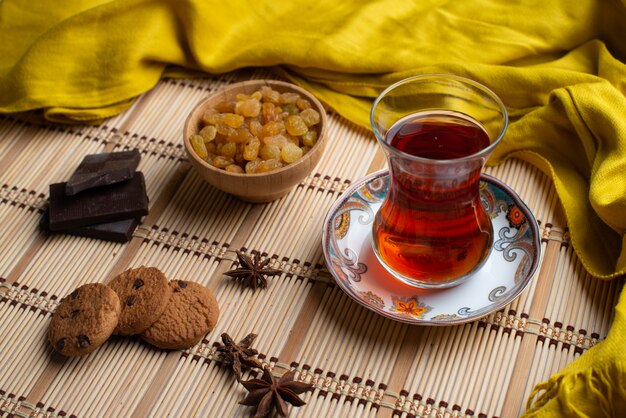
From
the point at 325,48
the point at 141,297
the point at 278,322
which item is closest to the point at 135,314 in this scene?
the point at 141,297

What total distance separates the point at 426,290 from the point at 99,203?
2.10 ft

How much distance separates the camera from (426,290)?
1258mm

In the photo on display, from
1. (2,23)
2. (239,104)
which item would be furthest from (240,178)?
(2,23)

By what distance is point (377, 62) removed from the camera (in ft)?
5.46

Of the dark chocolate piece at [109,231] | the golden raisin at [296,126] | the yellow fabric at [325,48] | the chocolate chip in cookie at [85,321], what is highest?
the yellow fabric at [325,48]

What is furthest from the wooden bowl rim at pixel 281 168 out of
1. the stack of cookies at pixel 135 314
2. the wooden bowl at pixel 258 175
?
the stack of cookies at pixel 135 314

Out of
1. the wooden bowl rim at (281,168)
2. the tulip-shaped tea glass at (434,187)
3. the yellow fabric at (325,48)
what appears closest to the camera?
the tulip-shaped tea glass at (434,187)

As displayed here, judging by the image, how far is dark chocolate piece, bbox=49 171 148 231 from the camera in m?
1.45

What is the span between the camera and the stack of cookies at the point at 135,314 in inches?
48.7

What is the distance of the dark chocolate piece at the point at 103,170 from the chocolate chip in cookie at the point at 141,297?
24 centimetres

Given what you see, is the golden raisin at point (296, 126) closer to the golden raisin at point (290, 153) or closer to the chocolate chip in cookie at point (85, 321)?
the golden raisin at point (290, 153)

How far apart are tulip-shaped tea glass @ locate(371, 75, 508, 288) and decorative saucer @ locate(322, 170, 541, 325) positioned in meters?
0.02

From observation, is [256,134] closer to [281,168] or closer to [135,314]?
[281,168]

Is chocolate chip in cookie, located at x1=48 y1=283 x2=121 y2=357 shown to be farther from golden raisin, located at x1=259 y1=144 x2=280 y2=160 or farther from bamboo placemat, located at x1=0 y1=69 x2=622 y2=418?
golden raisin, located at x1=259 y1=144 x2=280 y2=160
